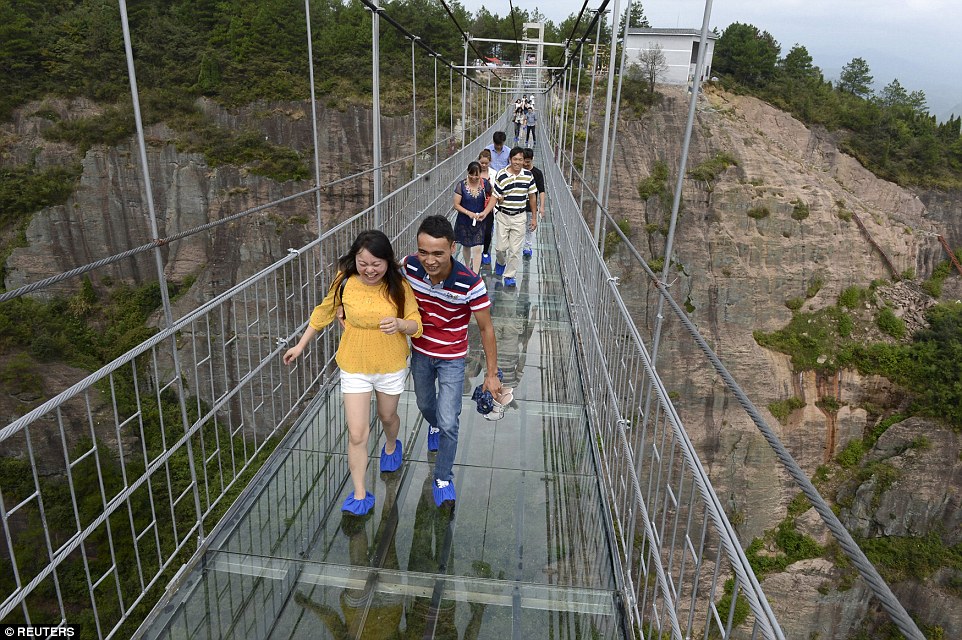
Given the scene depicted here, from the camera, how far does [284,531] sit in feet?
8.52

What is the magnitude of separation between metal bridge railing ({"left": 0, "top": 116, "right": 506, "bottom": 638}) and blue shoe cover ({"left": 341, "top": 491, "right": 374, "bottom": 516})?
44 centimetres

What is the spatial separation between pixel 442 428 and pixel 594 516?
781 mm

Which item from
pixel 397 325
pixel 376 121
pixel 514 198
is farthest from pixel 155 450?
pixel 397 325

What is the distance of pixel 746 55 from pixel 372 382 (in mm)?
41199

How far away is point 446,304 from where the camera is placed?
2545 mm

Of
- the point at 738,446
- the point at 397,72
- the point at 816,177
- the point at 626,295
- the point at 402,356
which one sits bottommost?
the point at 738,446

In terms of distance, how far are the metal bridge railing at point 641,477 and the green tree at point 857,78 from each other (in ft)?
174

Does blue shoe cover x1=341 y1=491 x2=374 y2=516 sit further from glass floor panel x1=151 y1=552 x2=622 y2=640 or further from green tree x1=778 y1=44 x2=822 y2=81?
green tree x1=778 y1=44 x2=822 y2=81

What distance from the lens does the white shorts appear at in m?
2.53

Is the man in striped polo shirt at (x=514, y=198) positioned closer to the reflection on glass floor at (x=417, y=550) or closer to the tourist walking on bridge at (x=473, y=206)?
the tourist walking on bridge at (x=473, y=206)

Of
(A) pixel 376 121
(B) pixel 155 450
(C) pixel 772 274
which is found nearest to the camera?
(A) pixel 376 121

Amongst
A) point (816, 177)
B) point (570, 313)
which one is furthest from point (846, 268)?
point (570, 313)

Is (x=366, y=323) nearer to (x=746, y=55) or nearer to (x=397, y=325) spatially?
(x=397, y=325)

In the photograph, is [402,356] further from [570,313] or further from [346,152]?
[346,152]
